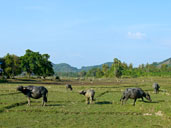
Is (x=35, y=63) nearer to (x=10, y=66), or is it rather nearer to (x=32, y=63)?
(x=32, y=63)

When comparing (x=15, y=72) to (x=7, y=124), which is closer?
(x=7, y=124)

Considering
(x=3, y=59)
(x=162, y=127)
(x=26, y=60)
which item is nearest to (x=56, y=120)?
(x=162, y=127)

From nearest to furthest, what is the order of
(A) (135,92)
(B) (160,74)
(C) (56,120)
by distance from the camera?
(C) (56,120) → (A) (135,92) → (B) (160,74)

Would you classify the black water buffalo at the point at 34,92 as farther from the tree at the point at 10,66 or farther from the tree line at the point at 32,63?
the tree line at the point at 32,63

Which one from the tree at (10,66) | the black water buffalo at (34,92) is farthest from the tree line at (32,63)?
the black water buffalo at (34,92)

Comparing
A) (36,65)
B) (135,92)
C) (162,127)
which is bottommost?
(162,127)

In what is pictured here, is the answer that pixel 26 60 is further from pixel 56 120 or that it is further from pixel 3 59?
pixel 56 120

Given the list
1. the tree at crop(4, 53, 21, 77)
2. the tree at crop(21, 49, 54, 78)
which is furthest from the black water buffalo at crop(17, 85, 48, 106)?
the tree at crop(21, 49, 54, 78)

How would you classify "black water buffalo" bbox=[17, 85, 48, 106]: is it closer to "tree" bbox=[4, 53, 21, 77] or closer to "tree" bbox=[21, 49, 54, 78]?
"tree" bbox=[4, 53, 21, 77]

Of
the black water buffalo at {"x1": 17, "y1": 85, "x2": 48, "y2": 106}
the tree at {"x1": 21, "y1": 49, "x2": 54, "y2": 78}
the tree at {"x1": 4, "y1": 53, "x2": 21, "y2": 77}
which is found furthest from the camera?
the tree at {"x1": 21, "y1": 49, "x2": 54, "y2": 78}

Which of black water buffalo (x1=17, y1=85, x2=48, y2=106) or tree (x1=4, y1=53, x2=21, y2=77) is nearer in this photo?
black water buffalo (x1=17, y1=85, x2=48, y2=106)

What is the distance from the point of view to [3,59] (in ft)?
288

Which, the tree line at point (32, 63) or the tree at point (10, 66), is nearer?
the tree at point (10, 66)

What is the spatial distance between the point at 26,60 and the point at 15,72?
25.9ft
